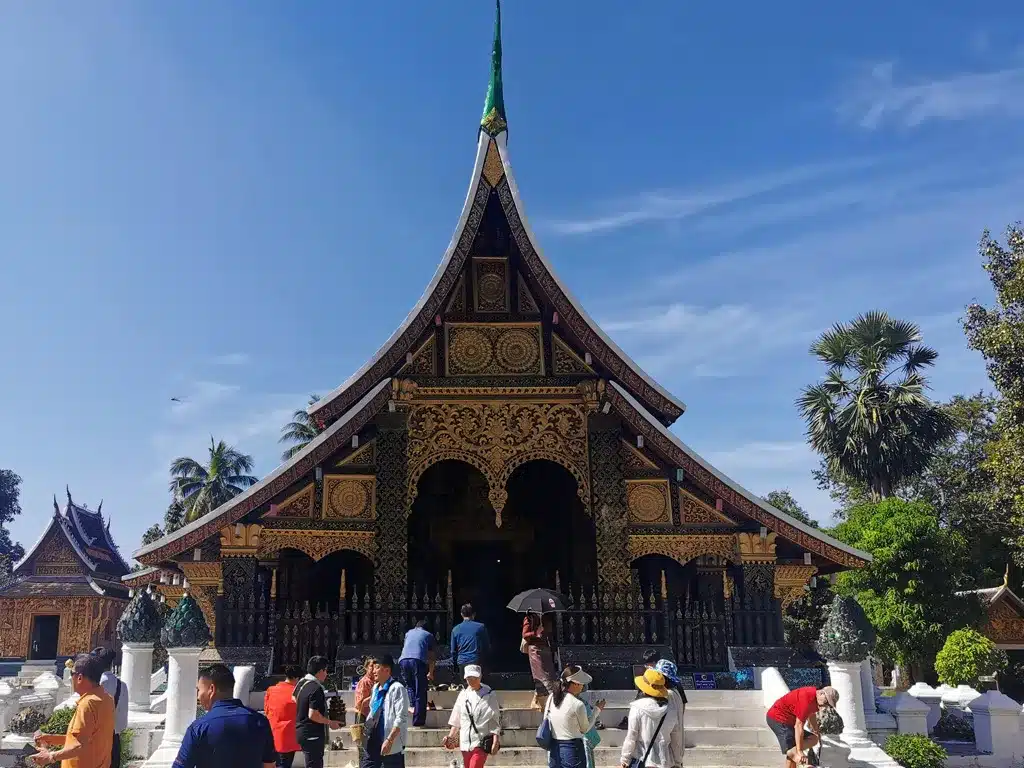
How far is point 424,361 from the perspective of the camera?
1188cm

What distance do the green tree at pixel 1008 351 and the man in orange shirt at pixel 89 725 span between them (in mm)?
15290

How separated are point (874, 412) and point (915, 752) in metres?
18.8

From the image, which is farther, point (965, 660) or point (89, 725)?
point (965, 660)

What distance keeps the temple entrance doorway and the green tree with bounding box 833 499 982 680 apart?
11.4m

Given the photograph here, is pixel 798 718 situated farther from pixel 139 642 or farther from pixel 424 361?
pixel 139 642

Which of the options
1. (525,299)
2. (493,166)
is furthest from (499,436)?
(493,166)

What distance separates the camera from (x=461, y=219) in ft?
38.3

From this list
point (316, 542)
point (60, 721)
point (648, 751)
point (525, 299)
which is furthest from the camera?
point (525, 299)

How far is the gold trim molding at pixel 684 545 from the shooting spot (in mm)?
11366

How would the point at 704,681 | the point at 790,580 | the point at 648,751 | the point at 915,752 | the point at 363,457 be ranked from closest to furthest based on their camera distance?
the point at 648,751 → the point at 915,752 → the point at 704,681 → the point at 790,580 → the point at 363,457

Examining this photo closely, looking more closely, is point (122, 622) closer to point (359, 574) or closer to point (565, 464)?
point (359, 574)

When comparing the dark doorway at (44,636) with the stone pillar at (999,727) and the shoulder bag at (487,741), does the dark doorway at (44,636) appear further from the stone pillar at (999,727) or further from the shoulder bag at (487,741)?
the shoulder bag at (487,741)

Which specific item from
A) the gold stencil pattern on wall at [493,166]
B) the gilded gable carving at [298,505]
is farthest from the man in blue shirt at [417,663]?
the gold stencil pattern on wall at [493,166]

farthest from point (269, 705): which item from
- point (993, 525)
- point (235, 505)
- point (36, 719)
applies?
point (993, 525)
